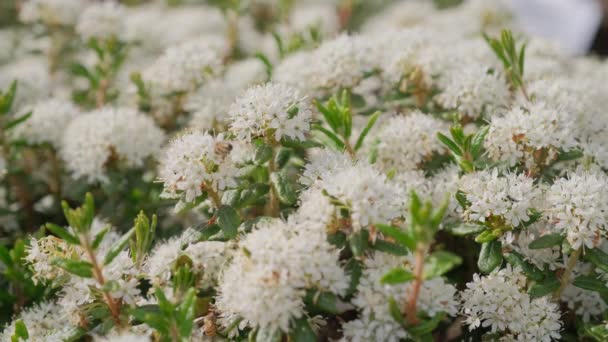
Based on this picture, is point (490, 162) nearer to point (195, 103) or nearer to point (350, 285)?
point (350, 285)

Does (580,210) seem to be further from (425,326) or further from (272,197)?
(272,197)

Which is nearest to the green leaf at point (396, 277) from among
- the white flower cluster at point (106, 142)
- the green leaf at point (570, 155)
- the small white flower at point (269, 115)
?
the small white flower at point (269, 115)

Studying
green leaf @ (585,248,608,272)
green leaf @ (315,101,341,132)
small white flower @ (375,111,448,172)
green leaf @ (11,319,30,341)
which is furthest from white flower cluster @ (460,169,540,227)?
green leaf @ (11,319,30,341)

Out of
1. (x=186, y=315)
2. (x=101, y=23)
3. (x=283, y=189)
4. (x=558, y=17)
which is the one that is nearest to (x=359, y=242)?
(x=283, y=189)

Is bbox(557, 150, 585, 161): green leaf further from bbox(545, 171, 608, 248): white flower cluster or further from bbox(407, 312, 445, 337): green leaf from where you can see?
bbox(407, 312, 445, 337): green leaf

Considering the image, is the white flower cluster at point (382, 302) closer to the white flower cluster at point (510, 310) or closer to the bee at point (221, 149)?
the white flower cluster at point (510, 310)
